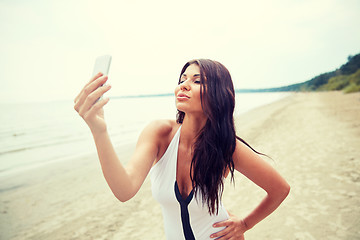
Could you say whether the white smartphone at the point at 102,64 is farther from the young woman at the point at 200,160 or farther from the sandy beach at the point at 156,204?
the sandy beach at the point at 156,204

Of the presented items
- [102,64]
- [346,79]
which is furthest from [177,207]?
[346,79]

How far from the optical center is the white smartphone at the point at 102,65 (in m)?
0.91

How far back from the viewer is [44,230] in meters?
4.12

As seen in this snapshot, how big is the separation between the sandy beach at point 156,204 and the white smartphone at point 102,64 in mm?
3558

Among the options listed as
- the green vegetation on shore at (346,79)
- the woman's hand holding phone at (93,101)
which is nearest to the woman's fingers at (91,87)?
the woman's hand holding phone at (93,101)

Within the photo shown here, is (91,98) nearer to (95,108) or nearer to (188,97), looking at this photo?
(95,108)

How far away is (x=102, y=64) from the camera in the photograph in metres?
0.92

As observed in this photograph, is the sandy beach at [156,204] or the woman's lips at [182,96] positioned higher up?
the woman's lips at [182,96]

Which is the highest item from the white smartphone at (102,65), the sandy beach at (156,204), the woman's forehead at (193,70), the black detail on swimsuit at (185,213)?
the woman's forehead at (193,70)

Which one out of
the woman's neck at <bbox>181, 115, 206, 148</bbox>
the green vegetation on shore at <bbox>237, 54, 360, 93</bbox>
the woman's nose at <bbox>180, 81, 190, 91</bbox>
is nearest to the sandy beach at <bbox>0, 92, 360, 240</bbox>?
the woman's neck at <bbox>181, 115, 206, 148</bbox>

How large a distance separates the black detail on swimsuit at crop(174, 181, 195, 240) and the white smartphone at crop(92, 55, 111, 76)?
38.2 inches

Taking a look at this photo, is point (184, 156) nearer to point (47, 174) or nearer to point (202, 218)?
point (202, 218)

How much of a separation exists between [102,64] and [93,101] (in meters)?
0.19

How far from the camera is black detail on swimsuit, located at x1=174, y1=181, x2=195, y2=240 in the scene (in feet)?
4.87
